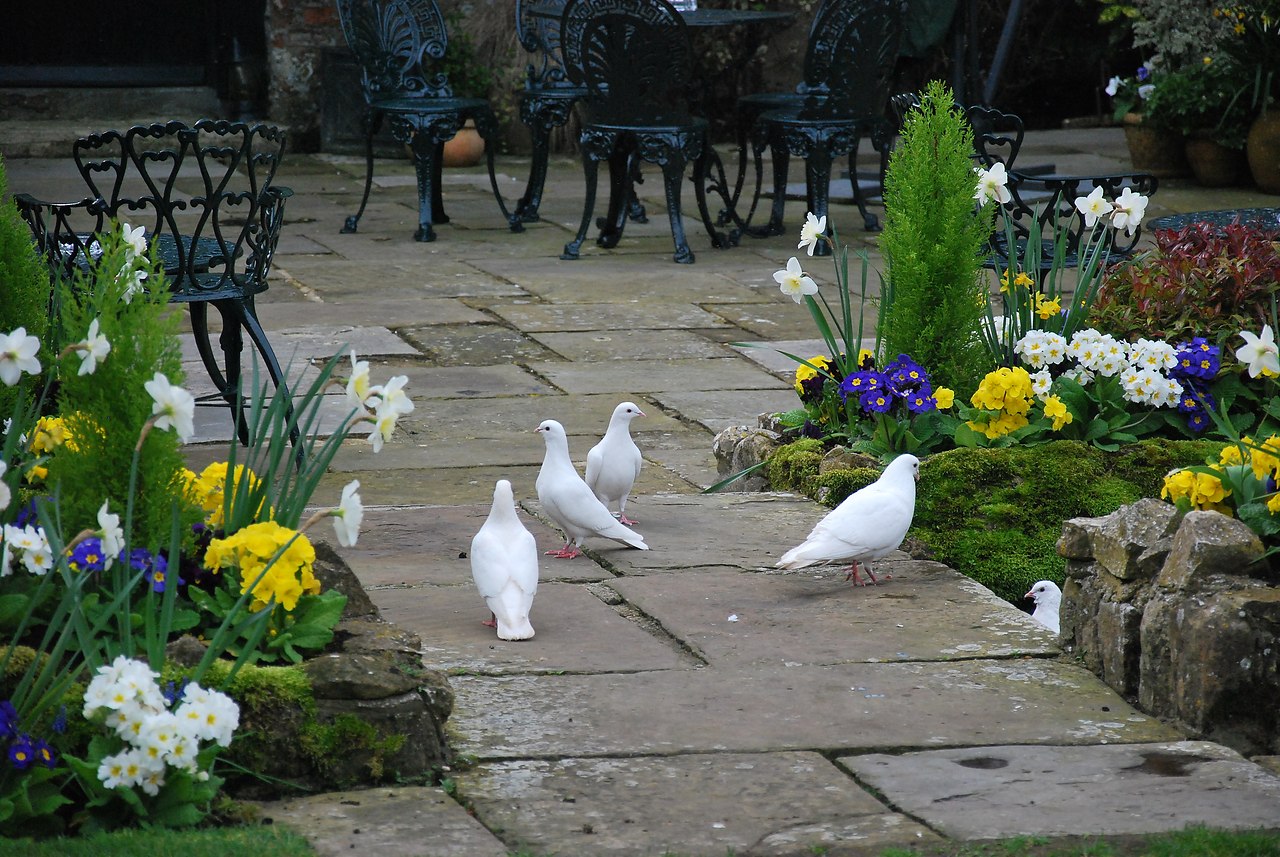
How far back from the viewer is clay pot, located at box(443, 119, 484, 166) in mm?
13023

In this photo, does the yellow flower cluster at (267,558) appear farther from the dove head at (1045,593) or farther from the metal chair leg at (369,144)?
the metal chair leg at (369,144)

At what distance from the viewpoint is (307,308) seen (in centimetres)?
783

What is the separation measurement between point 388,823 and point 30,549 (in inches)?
28.7

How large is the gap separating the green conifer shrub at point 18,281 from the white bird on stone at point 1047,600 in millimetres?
2447

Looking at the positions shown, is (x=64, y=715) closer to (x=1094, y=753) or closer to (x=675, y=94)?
(x=1094, y=753)

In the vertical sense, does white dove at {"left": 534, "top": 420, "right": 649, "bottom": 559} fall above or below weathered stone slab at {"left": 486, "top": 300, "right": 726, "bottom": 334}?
above

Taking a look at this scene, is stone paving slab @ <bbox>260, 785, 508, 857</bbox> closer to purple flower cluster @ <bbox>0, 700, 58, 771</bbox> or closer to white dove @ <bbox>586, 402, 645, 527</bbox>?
purple flower cluster @ <bbox>0, 700, 58, 771</bbox>

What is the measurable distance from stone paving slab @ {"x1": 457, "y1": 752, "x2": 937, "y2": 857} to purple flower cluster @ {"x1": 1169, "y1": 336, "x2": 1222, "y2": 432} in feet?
6.98

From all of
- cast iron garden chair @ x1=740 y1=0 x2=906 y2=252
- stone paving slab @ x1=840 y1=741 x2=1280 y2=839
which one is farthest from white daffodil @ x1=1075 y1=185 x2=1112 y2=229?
cast iron garden chair @ x1=740 y1=0 x2=906 y2=252

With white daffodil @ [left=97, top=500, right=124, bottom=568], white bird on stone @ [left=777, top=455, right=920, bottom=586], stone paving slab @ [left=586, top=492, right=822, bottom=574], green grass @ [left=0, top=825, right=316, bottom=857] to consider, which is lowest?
stone paving slab @ [left=586, top=492, right=822, bottom=574]

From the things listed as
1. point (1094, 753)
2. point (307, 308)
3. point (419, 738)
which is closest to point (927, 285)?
point (1094, 753)

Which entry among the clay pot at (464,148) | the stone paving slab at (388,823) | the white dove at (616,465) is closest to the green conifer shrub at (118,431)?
the stone paving slab at (388,823)

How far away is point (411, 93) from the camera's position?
10.2 m

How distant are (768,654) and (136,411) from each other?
1.37 metres
